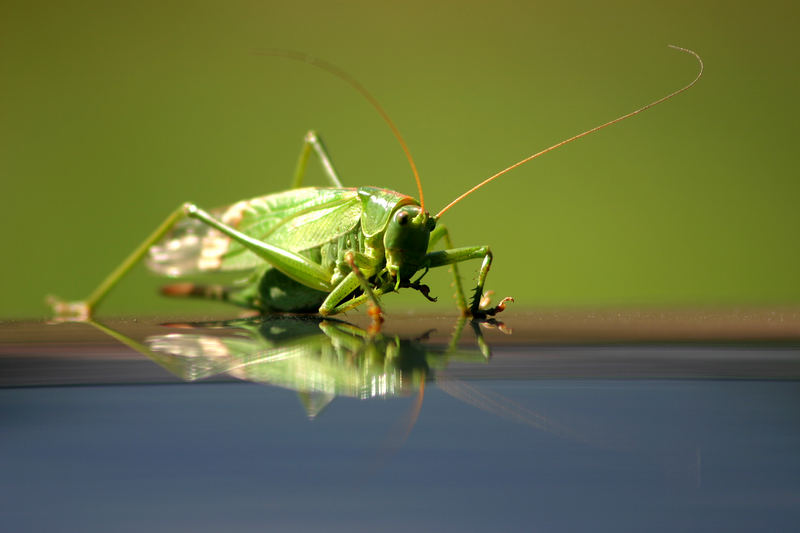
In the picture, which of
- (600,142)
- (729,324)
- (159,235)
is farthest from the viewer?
(600,142)

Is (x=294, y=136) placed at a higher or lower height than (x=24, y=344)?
higher

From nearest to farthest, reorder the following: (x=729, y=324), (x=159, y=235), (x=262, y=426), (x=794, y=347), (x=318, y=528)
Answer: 1. (x=318, y=528)
2. (x=262, y=426)
3. (x=794, y=347)
4. (x=729, y=324)
5. (x=159, y=235)

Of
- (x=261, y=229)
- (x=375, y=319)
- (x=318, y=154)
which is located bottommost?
(x=375, y=319)

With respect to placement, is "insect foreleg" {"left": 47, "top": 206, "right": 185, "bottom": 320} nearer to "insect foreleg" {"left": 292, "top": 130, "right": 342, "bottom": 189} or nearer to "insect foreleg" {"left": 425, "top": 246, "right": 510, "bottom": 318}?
"insect foreleg" {"left": 292, "top": 130, "right": 342, "bottom": 189}

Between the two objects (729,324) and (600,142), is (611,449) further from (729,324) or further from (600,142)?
(600,142)

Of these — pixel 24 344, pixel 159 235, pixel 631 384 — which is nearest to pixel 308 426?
pixel 631 384

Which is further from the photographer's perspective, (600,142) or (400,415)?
(600,142)

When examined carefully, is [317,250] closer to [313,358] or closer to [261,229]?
[261,229]

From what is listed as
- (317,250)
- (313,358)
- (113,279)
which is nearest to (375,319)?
(313,358)
